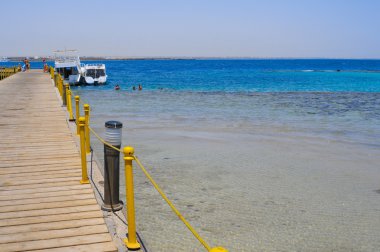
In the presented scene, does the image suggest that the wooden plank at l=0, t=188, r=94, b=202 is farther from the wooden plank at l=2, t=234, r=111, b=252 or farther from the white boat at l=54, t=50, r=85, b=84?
the white boat at l=54, t=50, r=85, b=84

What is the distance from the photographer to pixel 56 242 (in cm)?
440

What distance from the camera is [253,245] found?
5.89 metres

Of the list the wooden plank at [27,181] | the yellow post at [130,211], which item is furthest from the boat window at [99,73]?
the yellow post at [130,211]

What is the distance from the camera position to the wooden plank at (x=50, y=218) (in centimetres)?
488

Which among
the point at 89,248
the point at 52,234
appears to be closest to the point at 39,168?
the point at 52,234

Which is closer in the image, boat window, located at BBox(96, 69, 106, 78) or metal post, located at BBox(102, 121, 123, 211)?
metal post, located at BBox(102, 121, 123, 211)

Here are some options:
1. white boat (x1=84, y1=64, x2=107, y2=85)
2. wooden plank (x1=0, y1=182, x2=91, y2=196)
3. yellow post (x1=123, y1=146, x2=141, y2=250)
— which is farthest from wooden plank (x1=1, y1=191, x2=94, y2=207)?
white boat (x1=84, y1=64, x2=107, y2=85)

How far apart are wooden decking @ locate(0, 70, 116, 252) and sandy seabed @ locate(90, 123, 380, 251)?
129cm

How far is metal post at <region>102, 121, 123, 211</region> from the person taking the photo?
5.14 metres

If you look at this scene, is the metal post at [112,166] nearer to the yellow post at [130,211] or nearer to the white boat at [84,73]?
the yellow post at [130,211]

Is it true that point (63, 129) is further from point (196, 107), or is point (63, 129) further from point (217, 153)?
point (196, 107)

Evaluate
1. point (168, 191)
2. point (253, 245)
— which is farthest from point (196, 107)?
point (253, 245)

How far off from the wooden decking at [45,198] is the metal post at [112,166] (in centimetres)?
22

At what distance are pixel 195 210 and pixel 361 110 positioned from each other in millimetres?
19258
